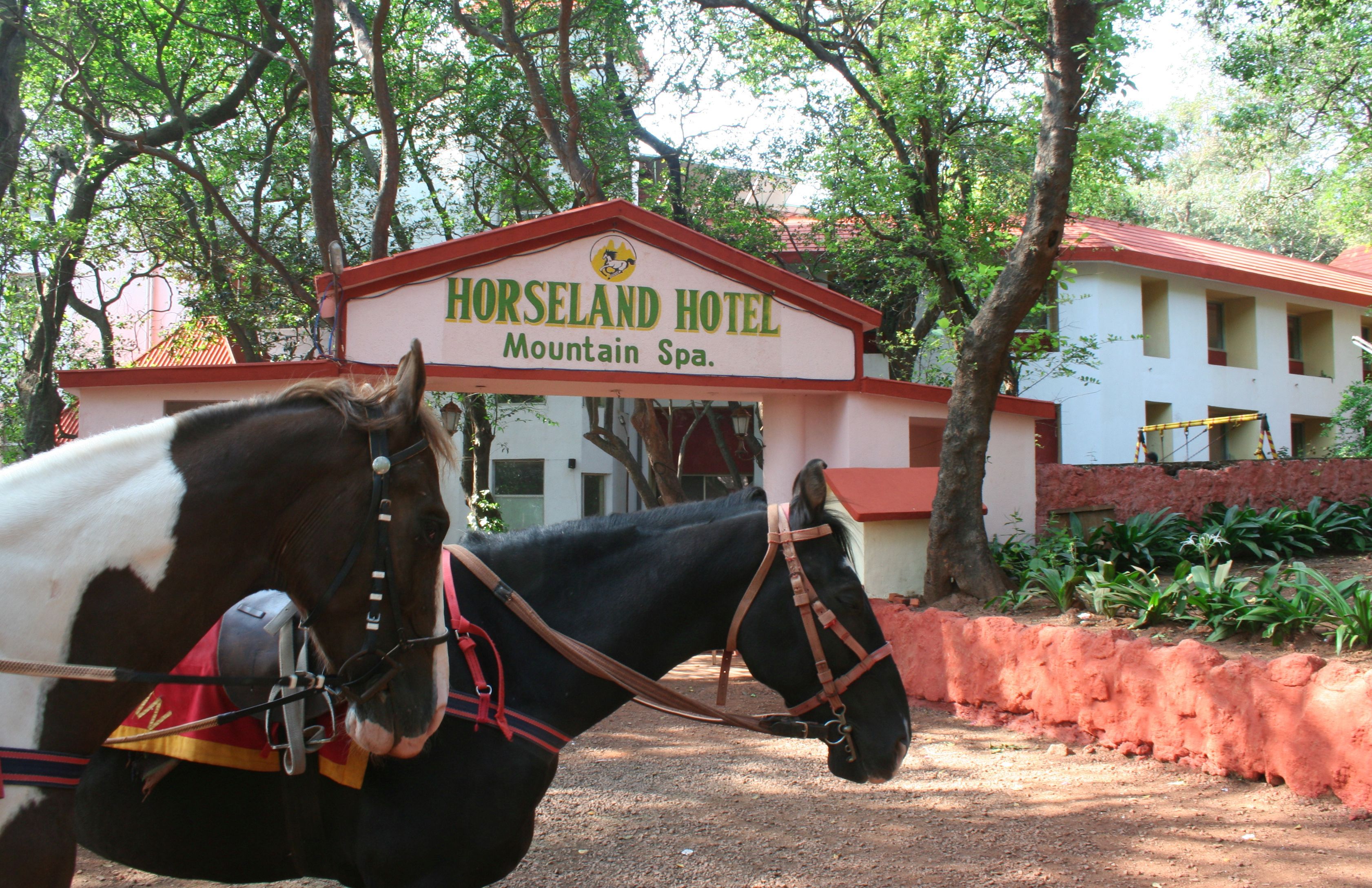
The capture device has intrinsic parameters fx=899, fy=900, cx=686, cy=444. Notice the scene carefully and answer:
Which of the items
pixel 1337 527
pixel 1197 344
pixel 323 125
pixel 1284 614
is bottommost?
pixel 1284 614

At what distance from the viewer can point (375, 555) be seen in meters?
1.91

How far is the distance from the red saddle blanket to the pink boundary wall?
16.3ft

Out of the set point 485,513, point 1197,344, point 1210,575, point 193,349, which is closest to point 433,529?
point 1210,575

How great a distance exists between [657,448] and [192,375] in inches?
304

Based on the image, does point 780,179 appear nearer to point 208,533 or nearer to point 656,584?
point 656,584

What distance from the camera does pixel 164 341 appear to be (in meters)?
15.9

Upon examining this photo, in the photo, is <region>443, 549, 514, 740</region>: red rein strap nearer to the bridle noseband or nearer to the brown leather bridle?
the brown leather bridle

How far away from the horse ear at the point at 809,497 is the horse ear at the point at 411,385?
124 centimetres

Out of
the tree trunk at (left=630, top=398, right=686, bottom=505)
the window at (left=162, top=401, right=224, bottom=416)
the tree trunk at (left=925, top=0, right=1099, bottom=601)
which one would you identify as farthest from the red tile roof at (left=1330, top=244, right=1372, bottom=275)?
the window at (left=162, top=401, right=224, bottom=416)

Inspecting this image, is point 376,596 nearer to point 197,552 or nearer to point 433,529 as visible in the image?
point 433,529

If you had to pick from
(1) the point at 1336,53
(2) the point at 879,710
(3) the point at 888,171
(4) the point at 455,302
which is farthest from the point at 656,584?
(1) the point at 1336,53

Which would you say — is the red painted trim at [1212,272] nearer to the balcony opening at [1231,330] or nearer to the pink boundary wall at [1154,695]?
the balcony opening at [1231,330]

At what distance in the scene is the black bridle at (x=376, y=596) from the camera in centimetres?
190

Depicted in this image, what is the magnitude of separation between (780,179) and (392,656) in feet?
54.3
